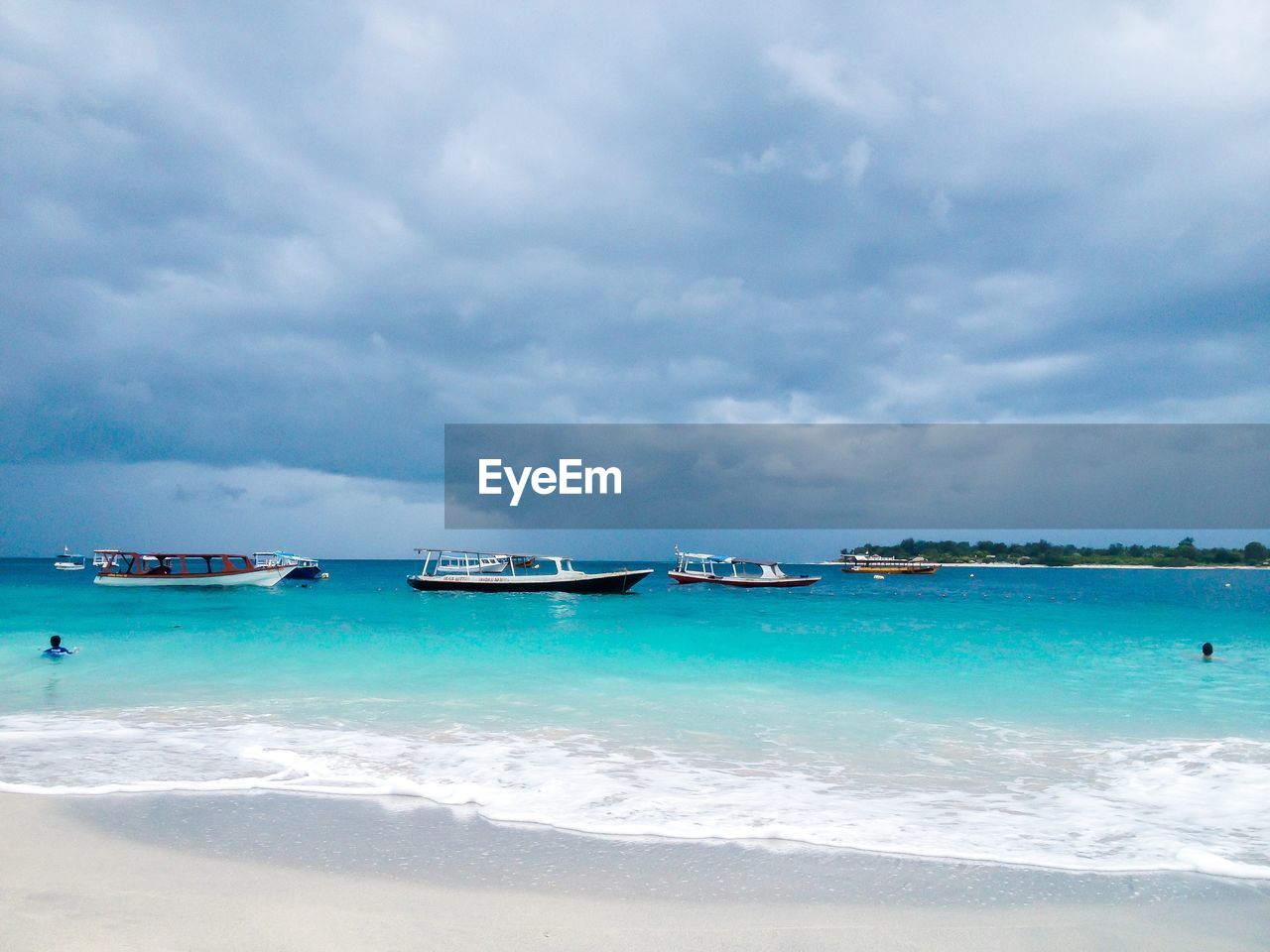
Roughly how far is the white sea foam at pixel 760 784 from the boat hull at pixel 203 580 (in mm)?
62213

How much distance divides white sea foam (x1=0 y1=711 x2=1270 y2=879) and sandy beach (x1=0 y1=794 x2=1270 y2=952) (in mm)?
623

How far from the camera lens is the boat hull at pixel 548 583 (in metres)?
60.7

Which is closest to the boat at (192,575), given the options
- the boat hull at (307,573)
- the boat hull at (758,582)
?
the boat hull at (307,573)

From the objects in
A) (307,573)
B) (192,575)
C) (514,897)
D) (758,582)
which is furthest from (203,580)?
(514,897)

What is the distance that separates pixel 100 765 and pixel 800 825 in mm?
8149

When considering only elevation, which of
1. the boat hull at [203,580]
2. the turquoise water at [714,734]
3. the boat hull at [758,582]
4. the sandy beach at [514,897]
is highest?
the sandy beach at [514,897]

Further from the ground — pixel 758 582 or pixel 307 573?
pixel 307 573

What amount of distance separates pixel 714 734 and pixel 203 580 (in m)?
69.1

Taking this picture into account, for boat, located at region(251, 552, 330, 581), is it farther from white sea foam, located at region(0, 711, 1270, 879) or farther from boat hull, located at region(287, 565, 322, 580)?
white sea foam, located at region(0, 711, 1270, 879)

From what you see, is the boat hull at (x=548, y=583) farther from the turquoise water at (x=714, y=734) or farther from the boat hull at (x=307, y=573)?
the turquoise water at (x=714, y=734)

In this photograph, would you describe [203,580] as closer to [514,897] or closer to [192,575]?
[192,575]

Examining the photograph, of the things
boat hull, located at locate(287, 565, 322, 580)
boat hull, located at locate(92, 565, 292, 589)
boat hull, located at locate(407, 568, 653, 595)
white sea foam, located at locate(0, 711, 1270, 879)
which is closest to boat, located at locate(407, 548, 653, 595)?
boat hull, located at locate(407, 568, 653, 595)

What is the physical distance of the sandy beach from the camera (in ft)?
16.5

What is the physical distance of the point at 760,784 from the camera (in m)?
9.12
